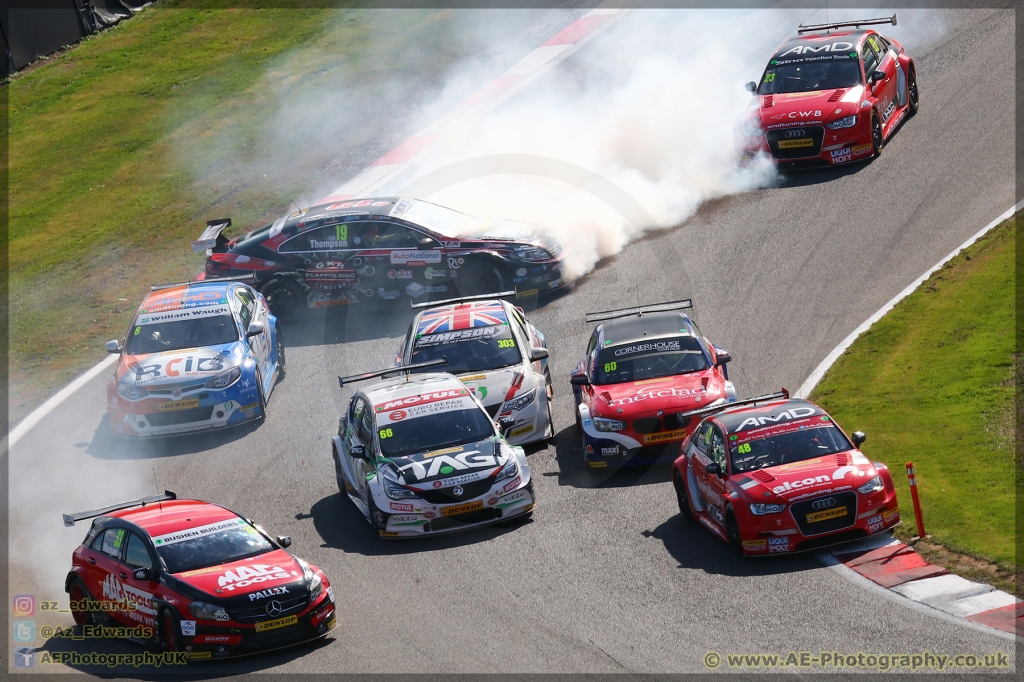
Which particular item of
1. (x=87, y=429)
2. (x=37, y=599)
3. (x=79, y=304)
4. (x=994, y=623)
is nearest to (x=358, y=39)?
(x=79, y=304)

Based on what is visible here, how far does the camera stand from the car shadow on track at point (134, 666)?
10.3 metres

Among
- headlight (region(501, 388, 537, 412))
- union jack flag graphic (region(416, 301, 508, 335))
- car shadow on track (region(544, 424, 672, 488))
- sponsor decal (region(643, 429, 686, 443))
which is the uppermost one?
union jack flag graphic (region(416, 301, 508, 335))

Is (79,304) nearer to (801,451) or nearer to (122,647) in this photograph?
(122,647)

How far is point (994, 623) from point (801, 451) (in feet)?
10.2

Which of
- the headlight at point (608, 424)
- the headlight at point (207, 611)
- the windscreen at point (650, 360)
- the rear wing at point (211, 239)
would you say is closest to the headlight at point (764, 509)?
the headlight at point (608, 424)

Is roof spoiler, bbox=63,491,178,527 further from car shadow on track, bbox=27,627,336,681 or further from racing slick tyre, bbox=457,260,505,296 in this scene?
racing slick tyre, bbox=457,260,505,296

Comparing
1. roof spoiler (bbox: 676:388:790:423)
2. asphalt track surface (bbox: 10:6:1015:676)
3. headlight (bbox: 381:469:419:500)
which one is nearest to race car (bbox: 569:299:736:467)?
asphalt track surface (bbox: 10:6:1015:676)

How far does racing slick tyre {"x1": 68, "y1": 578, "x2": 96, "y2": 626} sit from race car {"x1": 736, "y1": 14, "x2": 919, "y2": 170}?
14.6 metres

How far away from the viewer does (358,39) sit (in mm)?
33188

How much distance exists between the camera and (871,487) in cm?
1153

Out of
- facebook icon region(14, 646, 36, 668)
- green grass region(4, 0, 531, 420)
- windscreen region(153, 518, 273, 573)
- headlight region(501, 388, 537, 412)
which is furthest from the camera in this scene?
green grass region(4, 0, 531, 420)

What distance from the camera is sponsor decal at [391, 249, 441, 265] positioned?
20.2 metres

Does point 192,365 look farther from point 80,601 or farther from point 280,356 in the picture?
point 80,601

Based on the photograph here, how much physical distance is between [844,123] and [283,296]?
10120 mm
